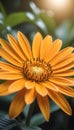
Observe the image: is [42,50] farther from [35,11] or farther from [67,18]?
[67,18]

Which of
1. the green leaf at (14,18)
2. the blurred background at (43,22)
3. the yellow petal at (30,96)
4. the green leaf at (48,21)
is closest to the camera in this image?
the yellow petal at (30,96)

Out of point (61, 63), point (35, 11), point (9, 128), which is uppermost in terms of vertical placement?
point (35, 11)

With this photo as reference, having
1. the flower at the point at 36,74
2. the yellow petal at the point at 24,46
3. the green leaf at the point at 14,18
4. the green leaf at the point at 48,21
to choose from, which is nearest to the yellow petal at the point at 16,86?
the flower at the point at 36,74

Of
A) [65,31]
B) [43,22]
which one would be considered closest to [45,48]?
[43,22]

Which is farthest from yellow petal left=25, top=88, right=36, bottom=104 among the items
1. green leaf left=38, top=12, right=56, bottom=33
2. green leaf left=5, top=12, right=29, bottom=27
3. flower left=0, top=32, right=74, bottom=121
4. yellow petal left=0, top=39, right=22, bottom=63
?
green leaf left=38, top=12, right=56, bottom=33

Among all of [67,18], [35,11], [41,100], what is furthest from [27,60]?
[67,18]

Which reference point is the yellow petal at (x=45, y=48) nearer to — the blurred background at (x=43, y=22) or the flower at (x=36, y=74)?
the flower at (x=36, y=74)

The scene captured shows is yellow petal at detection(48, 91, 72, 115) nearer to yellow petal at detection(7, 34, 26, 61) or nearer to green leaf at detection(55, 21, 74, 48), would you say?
yellow petal at detection(7, 34, 26, 61)

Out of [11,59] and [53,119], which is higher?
[11,59]
